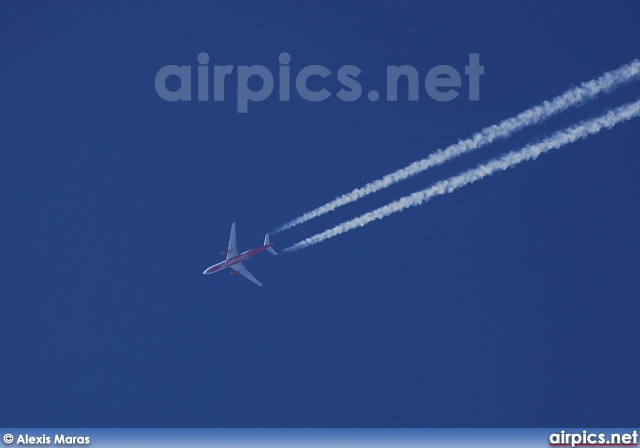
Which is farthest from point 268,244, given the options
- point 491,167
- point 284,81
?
point 491,167

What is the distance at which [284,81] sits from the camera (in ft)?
54.0

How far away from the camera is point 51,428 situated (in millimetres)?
16562

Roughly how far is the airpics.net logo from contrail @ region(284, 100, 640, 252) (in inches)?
59.4

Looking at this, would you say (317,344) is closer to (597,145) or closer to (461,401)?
(461,401)

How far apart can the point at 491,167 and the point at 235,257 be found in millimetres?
4247

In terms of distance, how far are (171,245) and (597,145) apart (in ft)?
23.0

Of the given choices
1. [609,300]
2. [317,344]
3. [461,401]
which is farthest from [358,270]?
[609,300]

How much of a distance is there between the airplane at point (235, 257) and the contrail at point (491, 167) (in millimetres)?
384

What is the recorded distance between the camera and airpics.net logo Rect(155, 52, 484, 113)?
53.7 ft

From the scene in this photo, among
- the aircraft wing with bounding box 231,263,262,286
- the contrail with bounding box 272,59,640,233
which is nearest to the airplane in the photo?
the aircraft wing with bounding box 231,263,262,286

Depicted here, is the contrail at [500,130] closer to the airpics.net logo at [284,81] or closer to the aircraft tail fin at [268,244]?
the aircraft tail fin at [268,244]

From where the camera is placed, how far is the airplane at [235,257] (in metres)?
16.1

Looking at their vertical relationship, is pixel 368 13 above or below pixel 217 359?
above

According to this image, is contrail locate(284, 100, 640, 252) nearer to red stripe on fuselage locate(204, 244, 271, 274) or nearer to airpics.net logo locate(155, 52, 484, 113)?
red stripe on fuselage locate(204, 244, 271, 274)
